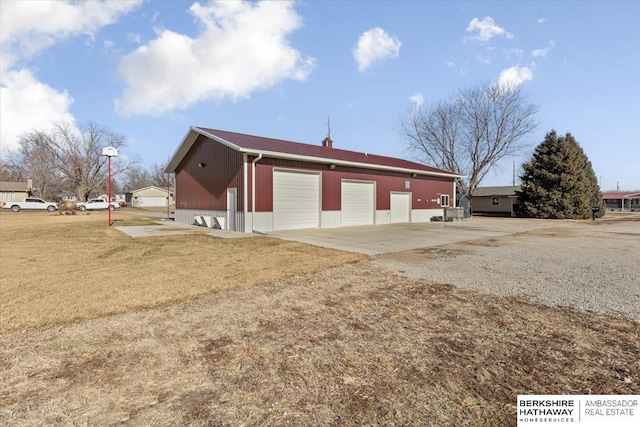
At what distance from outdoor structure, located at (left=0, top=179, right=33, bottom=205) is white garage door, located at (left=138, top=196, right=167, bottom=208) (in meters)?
16.3

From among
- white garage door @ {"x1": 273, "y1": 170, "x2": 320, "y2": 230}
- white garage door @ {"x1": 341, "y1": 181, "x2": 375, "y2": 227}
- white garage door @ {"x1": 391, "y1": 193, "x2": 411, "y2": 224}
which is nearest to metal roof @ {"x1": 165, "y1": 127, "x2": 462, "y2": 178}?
white garage door @ {"x1": 273, "y1": 170, "x2": 320, "y2": 230}

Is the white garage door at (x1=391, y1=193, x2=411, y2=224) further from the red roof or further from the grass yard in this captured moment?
the grass yard

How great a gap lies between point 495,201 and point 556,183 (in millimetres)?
9942

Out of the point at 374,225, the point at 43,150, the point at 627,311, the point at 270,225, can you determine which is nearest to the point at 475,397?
the point at 627,311

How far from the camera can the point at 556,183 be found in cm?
2927

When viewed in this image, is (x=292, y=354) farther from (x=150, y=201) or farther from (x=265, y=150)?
(x=150, y=201)

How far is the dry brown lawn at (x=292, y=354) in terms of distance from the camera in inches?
89.2

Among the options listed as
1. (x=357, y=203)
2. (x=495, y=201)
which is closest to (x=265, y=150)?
(x=357, y=203)

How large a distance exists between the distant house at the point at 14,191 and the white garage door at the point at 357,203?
58901 millimetres

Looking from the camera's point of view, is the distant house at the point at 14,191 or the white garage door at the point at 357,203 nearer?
the white garage door at the point at 357,203

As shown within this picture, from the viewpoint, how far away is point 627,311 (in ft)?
13.6

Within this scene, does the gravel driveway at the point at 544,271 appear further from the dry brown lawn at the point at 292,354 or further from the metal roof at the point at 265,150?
the metal roof at the point at 265,150

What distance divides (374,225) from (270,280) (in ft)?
45.8

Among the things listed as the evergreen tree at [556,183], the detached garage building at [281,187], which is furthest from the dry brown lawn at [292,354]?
the evergreen tree at [556,183]
